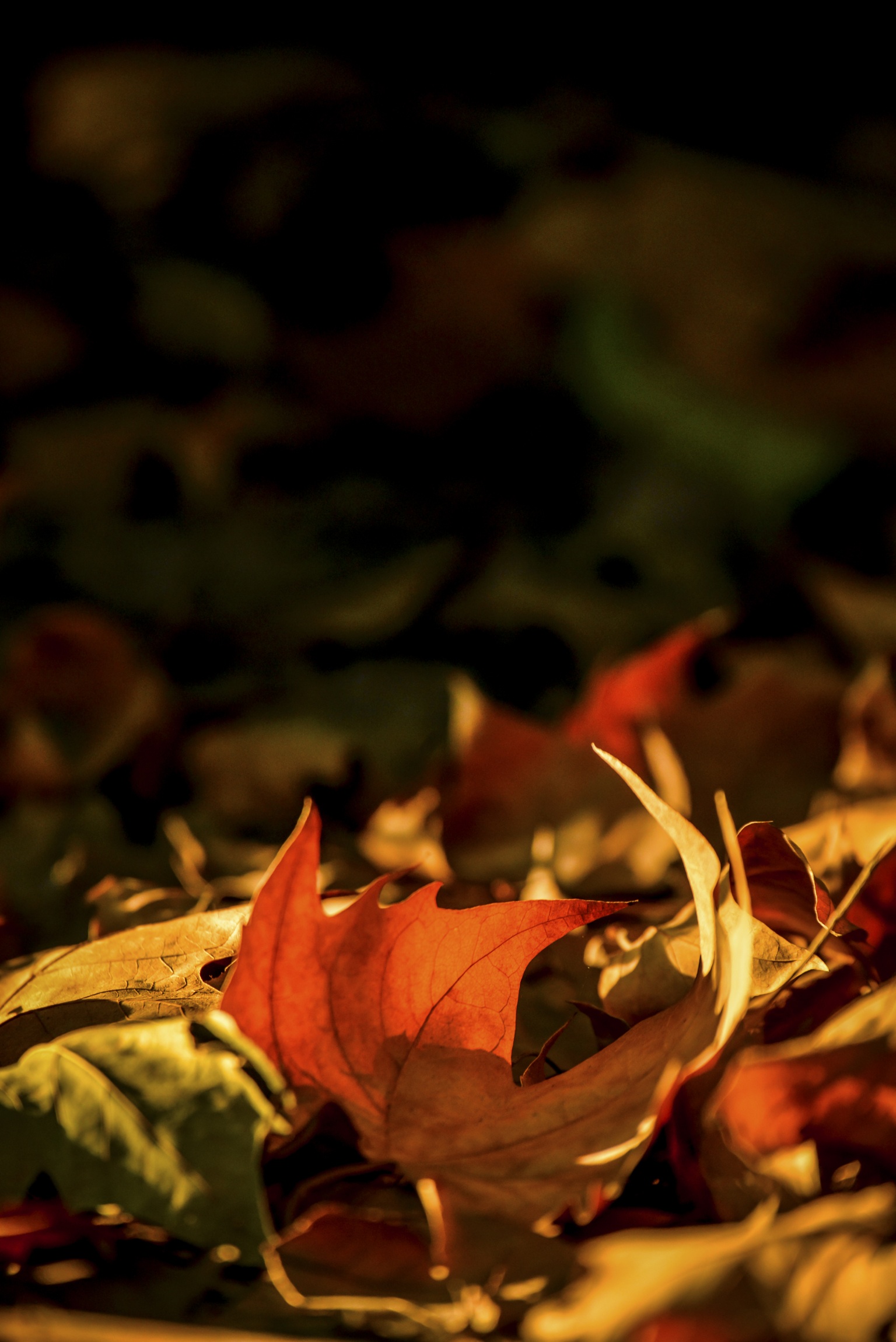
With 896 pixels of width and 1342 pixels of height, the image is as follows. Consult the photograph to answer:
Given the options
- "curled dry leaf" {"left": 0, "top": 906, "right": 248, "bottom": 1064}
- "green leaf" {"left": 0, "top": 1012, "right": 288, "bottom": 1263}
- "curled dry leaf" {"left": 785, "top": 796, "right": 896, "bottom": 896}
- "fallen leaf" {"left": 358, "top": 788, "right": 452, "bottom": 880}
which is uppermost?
"green leaf" {"left": 0, "top": 1012, "right": 288, "bottom": 1263}

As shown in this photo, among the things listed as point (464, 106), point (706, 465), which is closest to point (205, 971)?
point (706, 465)

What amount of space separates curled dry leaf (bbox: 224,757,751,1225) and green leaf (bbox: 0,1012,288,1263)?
38 mm

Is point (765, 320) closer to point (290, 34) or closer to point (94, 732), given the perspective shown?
point (290, 34)

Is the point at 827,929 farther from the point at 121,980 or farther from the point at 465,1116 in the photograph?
the point at 121,980

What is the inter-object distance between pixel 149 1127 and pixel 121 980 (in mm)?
115

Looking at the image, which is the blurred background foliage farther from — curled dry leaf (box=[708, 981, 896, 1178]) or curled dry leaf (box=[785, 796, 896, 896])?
curled dry leaf (box=[708, 981, 896, 1178])

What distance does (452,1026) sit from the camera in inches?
18.9

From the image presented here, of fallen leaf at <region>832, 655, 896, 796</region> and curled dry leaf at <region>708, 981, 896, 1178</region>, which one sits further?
fallen leaf at <region>832, 655, 896, 796</region>

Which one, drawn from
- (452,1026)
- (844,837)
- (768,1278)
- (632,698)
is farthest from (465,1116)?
(632,698)

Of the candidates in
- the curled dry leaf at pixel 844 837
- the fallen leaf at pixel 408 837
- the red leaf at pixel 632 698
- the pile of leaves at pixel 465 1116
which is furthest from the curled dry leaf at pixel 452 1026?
the red leaf at pixel 632 698

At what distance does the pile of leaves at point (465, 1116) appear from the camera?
37 centimetres

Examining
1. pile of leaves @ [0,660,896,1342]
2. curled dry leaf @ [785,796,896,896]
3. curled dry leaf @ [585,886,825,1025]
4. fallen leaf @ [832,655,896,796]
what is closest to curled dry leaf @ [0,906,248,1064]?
pile of leaves @ [0,660,896,1342]

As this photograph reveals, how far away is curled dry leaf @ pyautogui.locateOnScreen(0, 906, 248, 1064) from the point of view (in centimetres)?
50

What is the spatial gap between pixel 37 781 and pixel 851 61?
172 centimetres
